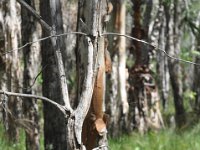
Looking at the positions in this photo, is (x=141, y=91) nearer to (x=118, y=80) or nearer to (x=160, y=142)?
(x=118, y=80)

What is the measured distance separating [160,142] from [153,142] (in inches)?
6.3

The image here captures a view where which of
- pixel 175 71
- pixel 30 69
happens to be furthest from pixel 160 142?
pixel 175 71

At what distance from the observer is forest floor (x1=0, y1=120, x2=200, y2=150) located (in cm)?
766

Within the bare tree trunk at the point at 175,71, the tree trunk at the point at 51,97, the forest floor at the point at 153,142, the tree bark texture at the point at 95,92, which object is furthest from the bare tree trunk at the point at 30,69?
the bare tree trunk at the point at 175,71

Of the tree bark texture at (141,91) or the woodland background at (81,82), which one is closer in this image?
the woodland background at (81,82)

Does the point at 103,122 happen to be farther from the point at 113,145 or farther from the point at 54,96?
the point at 113,145

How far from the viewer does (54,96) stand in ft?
19.2

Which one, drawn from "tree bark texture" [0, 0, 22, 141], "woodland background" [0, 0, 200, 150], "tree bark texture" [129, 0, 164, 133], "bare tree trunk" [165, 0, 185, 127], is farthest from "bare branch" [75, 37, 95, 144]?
"bare tree trunk" [165, 0, 185, 127]

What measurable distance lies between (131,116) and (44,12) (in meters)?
4.89

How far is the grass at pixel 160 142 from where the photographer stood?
25.5 feet

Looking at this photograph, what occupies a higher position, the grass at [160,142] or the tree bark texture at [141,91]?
the tree bark texture at [141,91]

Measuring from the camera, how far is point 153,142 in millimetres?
8227

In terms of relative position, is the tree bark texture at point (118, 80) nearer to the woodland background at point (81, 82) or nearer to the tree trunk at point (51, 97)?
the woodland background at point (81, 82)

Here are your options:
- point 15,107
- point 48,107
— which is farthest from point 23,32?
point 48,107
